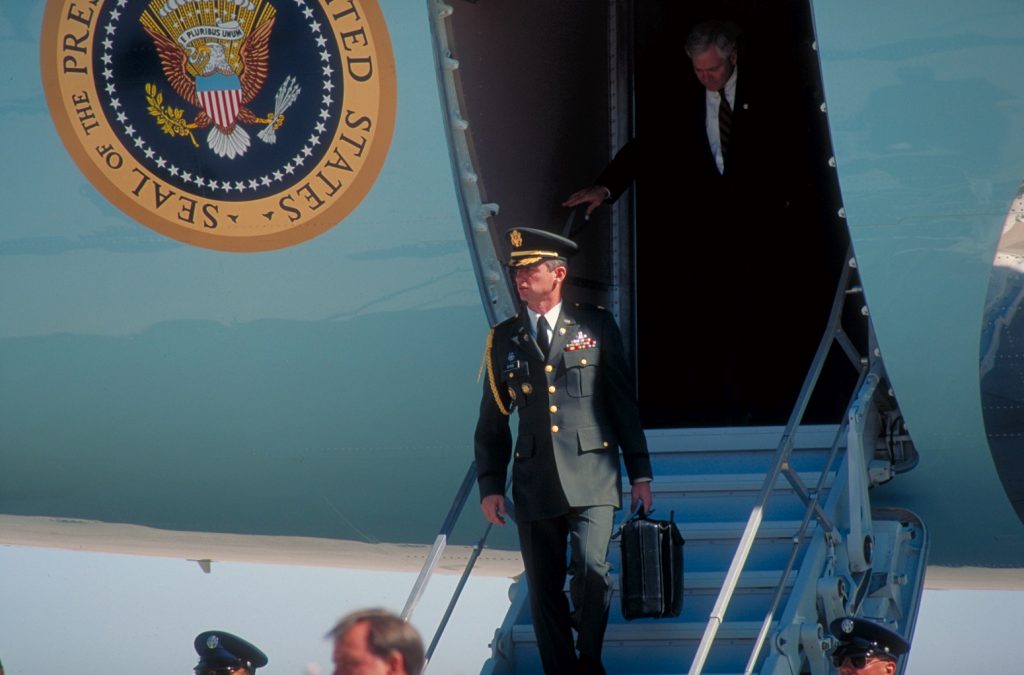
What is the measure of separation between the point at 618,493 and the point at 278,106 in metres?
2.01

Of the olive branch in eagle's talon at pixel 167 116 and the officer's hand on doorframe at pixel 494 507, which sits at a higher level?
the olive branch in eagle's talon at pixel 167 116

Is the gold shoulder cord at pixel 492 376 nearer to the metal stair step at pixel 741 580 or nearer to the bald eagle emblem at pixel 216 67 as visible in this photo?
the metal stair step at pixel 741 580

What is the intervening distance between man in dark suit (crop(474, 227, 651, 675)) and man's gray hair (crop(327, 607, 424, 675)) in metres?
1.89

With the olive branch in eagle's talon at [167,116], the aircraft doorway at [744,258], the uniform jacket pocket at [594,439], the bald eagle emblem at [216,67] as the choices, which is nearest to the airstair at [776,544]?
the uniform jacket pocket at [594,439]

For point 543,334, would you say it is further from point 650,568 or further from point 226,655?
point 226,655

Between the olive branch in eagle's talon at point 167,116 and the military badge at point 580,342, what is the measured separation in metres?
1.74

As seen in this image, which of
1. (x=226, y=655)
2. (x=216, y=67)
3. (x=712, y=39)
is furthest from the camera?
(x=712, y=39)

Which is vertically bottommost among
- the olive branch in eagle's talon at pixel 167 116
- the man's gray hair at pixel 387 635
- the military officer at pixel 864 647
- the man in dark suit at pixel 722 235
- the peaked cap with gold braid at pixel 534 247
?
the man's gray hair at pixel 387 635

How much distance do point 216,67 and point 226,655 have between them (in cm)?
227

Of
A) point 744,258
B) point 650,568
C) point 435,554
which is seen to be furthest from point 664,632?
point 744,258

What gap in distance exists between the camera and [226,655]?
606 cm

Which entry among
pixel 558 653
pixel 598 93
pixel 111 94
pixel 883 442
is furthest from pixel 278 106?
pixel 883 442

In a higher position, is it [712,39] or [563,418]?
[712,39]

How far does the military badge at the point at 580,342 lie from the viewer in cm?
524
